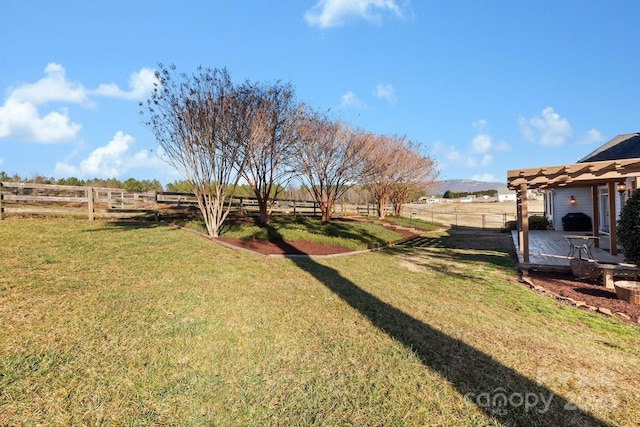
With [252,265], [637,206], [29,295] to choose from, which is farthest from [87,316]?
[637,206]

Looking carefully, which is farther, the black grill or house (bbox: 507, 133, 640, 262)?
the black grill

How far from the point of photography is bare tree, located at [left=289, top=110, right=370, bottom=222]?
1752cm

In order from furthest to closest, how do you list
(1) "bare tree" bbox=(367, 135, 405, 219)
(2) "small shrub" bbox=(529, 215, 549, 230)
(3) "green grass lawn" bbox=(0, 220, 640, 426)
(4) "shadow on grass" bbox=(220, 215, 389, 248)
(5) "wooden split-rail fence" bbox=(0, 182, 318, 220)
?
(1) "bare tree" bbox=(367, 135, 405, 219)
(2) "small shrub" bbox=(529, 215, 549, 230)
(4) "shadow on grass" bbox=(220, 215, 389, 248)
(5) "wooden split-rail fence" bbox=(0, 182, 318, 220)
(3) "green grass lawn" bbox=(0, 220, 640, 426)

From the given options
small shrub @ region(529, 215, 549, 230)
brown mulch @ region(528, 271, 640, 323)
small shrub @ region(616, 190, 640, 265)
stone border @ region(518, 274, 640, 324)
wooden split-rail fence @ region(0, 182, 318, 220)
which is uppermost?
wooden split-rail fence @ region(0, 182, 318, 220)

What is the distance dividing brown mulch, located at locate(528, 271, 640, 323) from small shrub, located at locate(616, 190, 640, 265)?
905 mm

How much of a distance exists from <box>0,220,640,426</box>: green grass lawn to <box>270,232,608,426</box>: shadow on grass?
0.06 ft

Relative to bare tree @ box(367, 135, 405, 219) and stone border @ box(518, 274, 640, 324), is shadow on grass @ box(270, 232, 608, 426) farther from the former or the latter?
bare tree @ box(367, 135, 405, 219)

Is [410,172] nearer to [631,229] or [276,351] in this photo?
[631,229]

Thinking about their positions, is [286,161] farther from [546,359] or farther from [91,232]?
[546,359]

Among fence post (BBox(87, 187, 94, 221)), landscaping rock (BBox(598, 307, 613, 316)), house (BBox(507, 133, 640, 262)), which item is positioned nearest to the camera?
landscaping rock (BBox(598, 307, 613, 316))

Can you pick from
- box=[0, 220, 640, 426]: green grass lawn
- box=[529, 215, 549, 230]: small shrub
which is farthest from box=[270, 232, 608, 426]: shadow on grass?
box=[529, 215, 549, 230]: small shrub

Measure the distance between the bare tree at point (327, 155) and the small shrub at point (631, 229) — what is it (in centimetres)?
1313

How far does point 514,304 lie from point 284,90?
12.8 m

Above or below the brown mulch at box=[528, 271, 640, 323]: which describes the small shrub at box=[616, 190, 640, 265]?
above
